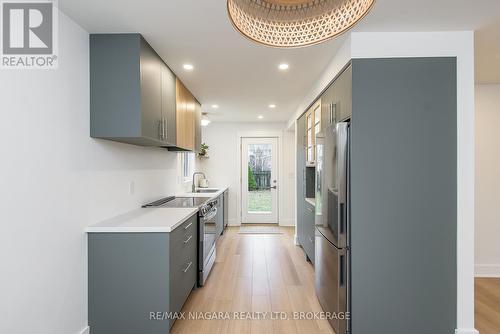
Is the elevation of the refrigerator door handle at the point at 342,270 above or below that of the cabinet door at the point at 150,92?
below

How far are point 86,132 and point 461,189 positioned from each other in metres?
2.84

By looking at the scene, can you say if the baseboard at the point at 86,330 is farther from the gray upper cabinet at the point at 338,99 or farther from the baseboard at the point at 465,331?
the baseboard at the point at 465,331

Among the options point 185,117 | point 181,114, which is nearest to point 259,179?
point 185,117

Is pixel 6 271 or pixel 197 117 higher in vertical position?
pixel 197 117

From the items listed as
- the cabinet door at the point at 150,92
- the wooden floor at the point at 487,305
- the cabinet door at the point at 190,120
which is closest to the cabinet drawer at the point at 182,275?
the cabinet door at the point at 150,92

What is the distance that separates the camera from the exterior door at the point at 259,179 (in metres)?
6.09

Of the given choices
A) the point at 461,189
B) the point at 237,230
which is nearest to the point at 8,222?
the point at 461,189

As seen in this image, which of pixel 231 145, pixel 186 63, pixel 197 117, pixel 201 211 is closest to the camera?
pixel 186 63

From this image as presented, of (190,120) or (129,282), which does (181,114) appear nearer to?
(190,120)

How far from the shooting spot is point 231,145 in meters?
6.08

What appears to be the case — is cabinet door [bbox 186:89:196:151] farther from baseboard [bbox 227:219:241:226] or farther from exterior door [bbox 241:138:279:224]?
baseboard [bbox 227:219:241:226]

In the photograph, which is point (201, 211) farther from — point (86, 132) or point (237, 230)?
point (237, 230)

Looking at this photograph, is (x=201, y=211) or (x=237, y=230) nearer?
(x=201, y=211)
